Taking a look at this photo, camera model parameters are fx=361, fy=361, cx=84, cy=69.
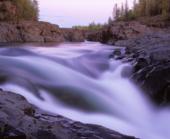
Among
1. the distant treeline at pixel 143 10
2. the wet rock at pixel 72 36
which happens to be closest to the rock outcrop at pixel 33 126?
the wet rock at pixel 72 36

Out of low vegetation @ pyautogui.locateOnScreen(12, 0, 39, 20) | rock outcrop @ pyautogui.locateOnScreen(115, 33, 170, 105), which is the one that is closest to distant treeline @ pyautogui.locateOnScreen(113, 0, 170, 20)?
low vegetation @ pyautogui.locateOnScreen(12, 0, 39, 20)

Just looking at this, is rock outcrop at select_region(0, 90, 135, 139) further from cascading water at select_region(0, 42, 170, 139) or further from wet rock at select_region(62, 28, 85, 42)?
wet rock at select_region(62, 28, 85, 42)

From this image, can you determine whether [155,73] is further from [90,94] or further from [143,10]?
[143,10]

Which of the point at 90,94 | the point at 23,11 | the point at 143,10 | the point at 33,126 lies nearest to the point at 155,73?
the point at 90,94

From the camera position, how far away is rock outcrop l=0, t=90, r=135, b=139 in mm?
4570

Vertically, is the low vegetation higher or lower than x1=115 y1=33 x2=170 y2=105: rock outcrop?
higher

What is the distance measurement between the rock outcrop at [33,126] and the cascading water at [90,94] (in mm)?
994

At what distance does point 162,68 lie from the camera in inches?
322

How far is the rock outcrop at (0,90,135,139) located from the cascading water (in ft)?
3.26

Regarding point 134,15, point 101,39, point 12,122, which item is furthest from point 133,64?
point 134,15

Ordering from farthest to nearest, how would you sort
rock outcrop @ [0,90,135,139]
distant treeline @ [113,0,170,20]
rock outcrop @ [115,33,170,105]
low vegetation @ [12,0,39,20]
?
distant treeline @ [113,0,170,20]
low vegetation @ [12,0,39,20]
rock outcrop @ [115,33,170,105]
rock outcrop @ [0,90,135,139]

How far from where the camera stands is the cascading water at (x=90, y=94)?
670cm

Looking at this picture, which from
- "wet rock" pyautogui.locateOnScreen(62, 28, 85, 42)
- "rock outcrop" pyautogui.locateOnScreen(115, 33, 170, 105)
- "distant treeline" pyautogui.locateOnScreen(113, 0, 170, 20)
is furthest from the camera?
"distant treeline" pyautogui.locateOnScreen(113, 0, 170, 20)

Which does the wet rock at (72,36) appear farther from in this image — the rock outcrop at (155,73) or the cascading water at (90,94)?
the rock outcrop at (155,73)
